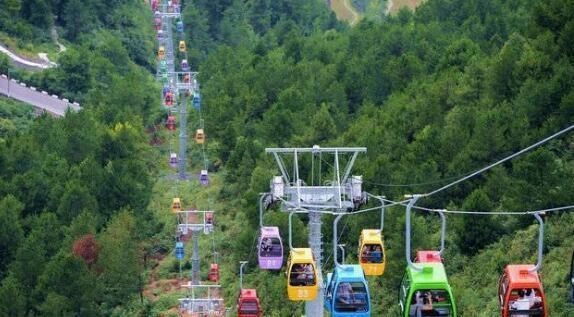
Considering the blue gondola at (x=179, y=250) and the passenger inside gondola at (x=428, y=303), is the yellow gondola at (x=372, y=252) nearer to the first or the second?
the passenger inside gondola at (x=428, y=303)

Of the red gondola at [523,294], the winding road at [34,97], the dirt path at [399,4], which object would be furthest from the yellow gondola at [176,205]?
the dirt path at [399,4]

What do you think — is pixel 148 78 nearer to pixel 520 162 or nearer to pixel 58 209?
pixel 58 209

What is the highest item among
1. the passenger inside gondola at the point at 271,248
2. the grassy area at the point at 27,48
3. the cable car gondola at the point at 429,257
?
the grassy area at the point at 27,48

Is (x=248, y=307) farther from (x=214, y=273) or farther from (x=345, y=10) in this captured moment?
(x=345, y=10)

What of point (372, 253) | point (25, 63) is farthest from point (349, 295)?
point (25, 63)

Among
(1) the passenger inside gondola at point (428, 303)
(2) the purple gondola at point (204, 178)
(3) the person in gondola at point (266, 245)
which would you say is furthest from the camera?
(2) the purple gondola at point (204, 178)

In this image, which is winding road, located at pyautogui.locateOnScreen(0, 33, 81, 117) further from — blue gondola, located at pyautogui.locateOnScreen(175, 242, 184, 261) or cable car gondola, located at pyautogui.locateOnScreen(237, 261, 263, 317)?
cable car gondola, located at pyautogui.locateOnScreen(237, 261, 263, 317)

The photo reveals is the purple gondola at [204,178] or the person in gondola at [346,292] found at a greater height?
the purple gondola at [204,178]
